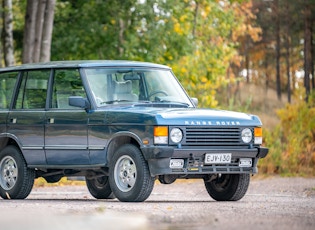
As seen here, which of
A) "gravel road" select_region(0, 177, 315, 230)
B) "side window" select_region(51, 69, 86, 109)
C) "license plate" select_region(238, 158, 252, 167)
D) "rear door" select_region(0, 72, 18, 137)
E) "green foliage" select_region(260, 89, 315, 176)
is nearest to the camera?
"gravel road" select_region(0, 177, 315, 230)

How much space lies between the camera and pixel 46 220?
10.9 metres

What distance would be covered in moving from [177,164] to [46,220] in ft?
12.0

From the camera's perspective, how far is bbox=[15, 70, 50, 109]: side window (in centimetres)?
1632

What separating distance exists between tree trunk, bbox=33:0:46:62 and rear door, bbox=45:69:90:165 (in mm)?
12490

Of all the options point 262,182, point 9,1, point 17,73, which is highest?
point 9,1

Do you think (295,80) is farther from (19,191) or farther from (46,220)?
(46,220)

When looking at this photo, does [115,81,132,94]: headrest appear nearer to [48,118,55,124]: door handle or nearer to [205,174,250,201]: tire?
[48,118,55,124]: door handle

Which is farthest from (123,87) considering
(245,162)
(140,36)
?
(140,36)

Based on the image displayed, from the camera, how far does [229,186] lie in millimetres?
15641

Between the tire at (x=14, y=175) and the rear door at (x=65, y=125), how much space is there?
1.82ft

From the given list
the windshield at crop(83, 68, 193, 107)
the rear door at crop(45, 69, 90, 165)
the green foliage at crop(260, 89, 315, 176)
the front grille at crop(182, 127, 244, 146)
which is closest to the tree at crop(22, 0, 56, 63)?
the green foliage at crop(260, 89, 315, 176)

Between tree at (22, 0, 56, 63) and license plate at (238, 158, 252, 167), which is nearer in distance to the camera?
license plate at (238, 158, 252, 167)

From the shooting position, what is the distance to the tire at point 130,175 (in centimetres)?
1422

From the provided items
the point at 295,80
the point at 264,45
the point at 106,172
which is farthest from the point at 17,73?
the point at 295,80
